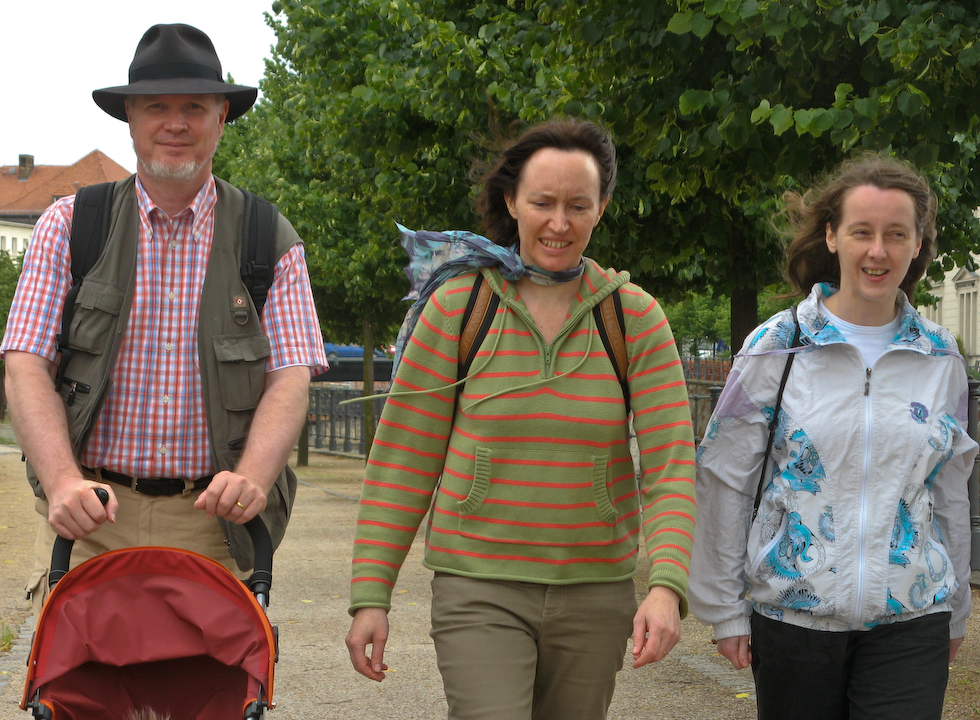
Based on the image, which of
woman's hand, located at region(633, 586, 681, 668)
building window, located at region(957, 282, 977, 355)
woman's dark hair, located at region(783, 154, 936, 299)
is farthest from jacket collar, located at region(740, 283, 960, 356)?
building window, located at region(957, 282, 977, 355)

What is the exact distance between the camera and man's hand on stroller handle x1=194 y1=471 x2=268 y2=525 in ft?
9.94

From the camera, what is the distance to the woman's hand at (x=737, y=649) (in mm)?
3377

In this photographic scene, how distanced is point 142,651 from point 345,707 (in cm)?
336

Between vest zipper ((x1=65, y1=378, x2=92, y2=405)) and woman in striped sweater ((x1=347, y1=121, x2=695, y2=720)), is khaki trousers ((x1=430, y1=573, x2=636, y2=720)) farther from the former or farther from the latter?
vest zipper ((x1=65, y1=378, x2=92, y2=405))

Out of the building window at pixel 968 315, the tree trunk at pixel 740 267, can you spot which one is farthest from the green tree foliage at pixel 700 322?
the tree trunk at pixel 740 267

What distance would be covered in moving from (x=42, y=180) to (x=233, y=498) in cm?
12732

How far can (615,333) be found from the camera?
3041mm

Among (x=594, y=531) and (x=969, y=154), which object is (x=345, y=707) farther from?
(x=969, y=154)

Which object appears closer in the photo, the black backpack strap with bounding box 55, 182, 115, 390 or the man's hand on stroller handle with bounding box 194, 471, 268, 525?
the man's hand on stroller handle with bounding box 194, 471, 268, 525

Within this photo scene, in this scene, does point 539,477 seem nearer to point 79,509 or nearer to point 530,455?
point 530,455

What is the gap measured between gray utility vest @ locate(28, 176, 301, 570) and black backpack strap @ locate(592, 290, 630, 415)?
3.14ft

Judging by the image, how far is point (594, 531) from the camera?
2918 millimetres

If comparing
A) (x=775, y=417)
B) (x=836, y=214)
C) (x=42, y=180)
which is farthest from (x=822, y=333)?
(x=42, y=180)

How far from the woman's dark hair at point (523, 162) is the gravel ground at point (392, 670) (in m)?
3.25
